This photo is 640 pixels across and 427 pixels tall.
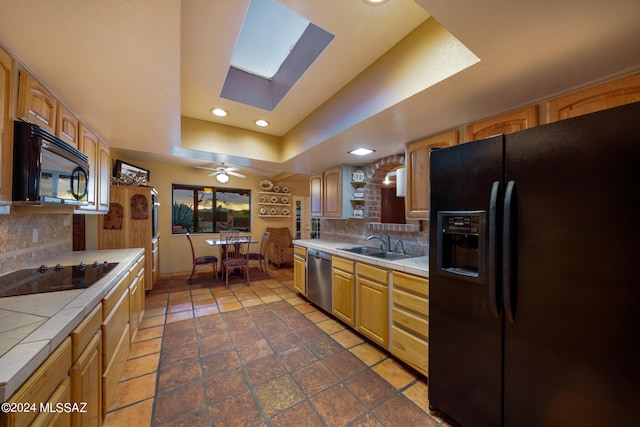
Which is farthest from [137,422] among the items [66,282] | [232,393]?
[66,282]

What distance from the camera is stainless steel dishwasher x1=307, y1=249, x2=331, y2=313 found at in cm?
288

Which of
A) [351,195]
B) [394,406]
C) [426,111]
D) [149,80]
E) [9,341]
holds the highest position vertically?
[149,80]

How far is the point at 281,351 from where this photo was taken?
216cm

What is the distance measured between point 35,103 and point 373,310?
9.35 feet

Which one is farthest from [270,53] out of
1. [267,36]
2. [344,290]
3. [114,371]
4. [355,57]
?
[114,371]

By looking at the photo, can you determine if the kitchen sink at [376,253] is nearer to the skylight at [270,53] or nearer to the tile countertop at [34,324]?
the skylight at [270,53]

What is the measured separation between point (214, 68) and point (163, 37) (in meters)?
0.72

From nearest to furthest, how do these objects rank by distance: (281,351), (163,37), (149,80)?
1. (163,37)
2. (149,80)
3. (281,351)

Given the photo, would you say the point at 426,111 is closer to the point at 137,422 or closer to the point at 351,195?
the point at 351,195

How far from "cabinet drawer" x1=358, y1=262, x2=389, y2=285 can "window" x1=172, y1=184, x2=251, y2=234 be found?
4.14 meters

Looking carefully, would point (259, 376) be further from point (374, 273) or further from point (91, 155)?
point (91, 155)

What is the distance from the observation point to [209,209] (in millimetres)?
5457

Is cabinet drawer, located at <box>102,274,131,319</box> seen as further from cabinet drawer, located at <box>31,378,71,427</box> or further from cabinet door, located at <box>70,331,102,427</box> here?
cabinet drawer, located at <box>31,378,71,427</box>

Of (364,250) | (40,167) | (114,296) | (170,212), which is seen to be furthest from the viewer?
(170,212)
